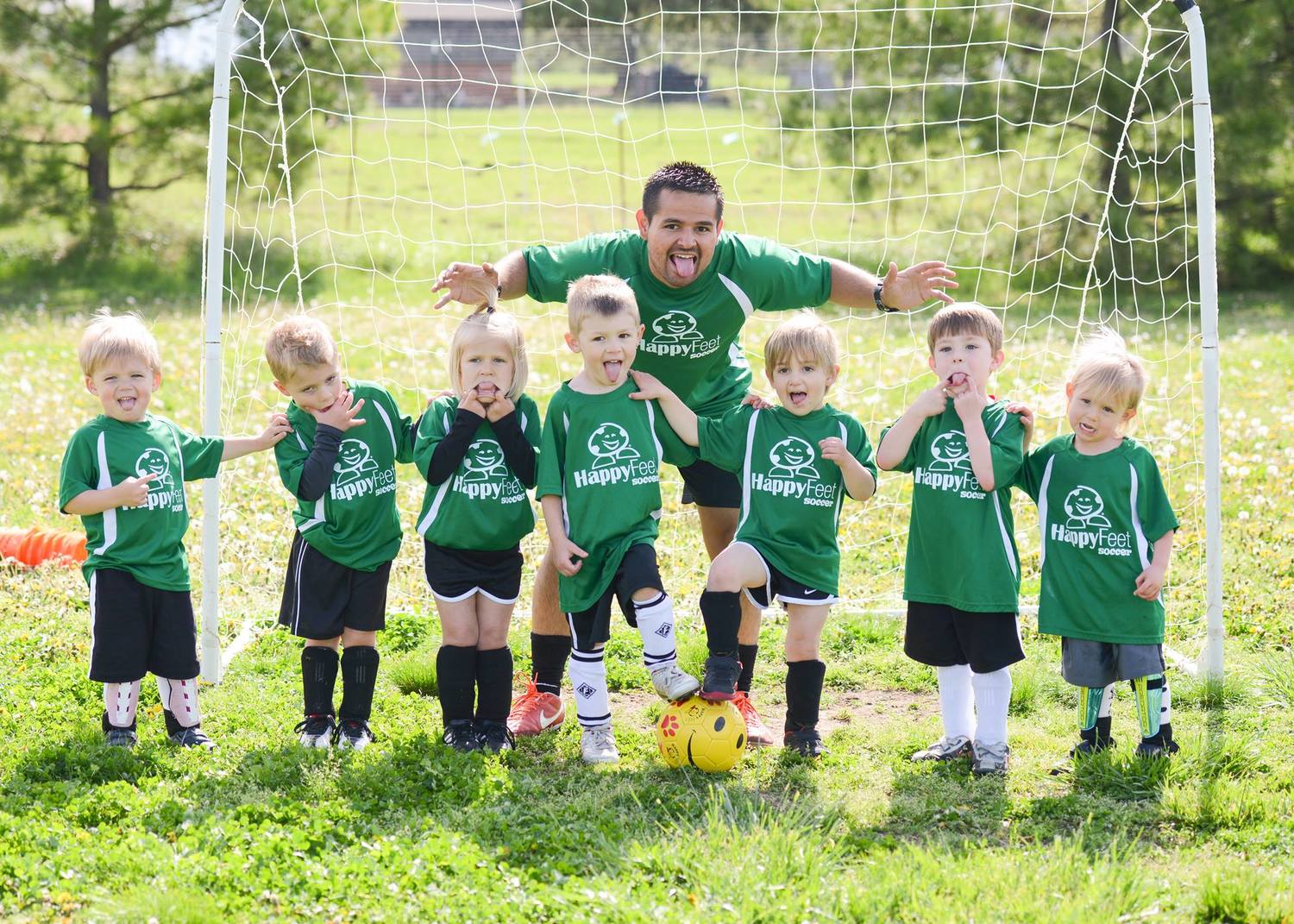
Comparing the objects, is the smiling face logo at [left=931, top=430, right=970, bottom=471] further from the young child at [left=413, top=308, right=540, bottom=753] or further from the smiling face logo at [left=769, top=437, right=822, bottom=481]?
the young child at [left=413, top=308, right=540, bottom=753]

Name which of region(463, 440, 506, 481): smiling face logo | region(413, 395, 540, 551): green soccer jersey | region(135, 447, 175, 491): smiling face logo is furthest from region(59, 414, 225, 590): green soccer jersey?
region(463, 440, 506, 481): smiling face logo

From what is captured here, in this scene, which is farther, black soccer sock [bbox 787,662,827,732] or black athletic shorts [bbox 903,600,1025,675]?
black soccer sock [bbox 787,662,827,732]

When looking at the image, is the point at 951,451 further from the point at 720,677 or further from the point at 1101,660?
the point at 720,677

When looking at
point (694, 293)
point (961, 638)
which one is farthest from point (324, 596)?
point (961, 638)

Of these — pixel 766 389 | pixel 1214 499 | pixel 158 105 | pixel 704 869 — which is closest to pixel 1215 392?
pixel 1214 499

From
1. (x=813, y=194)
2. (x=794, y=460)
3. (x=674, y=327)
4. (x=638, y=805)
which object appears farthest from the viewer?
(x=813, y=194)

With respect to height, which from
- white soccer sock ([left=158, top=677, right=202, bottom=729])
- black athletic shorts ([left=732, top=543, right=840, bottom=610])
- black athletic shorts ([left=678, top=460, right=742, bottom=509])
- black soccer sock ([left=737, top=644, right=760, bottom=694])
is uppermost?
black athletic shorts ([left=678, top=460, right=742, bottom=509])

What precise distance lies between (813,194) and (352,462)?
15.4 m

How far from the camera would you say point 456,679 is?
187 inches

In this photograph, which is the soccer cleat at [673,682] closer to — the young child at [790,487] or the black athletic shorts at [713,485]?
the young child at [790,487]

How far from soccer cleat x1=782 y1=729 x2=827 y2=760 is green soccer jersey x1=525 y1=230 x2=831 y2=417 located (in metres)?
1.31

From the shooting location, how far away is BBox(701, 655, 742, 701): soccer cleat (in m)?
4.49

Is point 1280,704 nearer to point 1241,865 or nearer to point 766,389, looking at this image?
point 1241,865

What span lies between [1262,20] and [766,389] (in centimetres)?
972
